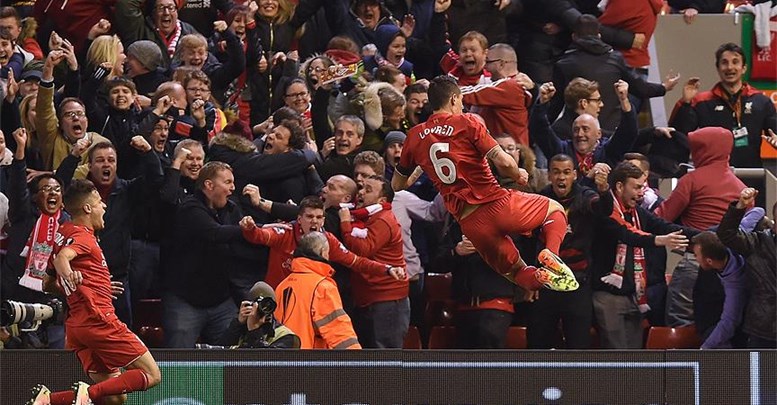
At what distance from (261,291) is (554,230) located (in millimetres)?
2022

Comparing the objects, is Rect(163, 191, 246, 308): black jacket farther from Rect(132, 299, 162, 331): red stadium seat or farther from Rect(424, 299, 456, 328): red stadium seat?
Rect(424, 299, 456, 328): red stadium seat

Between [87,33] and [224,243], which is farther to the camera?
[87,33]

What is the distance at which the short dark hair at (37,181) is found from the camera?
1182 centimetres

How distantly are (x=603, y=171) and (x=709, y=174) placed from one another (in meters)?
1.03

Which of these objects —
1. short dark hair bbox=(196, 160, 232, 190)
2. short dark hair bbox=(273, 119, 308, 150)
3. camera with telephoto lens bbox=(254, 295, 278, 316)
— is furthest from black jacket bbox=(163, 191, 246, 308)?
camera with telephoto lens bbox=(254, 295, 278, 316)

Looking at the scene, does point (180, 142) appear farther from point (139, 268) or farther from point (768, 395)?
point (768, 395)

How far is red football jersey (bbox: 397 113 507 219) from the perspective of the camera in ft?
35.2

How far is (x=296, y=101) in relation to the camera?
44.2 feet

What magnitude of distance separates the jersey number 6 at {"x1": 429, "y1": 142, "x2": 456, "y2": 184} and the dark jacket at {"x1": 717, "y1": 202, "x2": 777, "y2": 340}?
91.6 inches

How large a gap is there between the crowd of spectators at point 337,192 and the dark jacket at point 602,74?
49 centimetres

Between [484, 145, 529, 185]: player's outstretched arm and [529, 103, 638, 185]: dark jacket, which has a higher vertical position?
[529, 103, 638, 185]: dark jacket

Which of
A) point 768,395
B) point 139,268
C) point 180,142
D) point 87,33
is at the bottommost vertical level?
point 768,395

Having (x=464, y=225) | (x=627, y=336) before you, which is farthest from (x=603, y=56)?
(x=464, y=225)

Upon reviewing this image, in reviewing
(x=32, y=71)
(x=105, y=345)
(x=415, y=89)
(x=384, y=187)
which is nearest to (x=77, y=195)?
(x=105, y=345)
